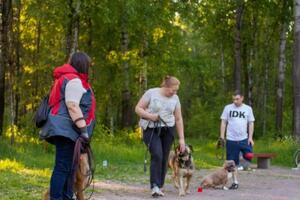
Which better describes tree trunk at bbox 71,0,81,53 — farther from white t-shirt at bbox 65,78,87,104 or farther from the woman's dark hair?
white t-shirt at bbox 65,78,87,104

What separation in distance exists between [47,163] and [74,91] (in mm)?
7442

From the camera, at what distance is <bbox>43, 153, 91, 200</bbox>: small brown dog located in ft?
22.9

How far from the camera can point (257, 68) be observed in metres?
40.3

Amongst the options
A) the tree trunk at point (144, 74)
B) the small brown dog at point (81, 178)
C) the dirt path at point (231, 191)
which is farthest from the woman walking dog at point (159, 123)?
the tree trunk at point (144, 74)

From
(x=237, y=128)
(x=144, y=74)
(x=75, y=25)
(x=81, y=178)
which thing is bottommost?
(x=81, y=178)

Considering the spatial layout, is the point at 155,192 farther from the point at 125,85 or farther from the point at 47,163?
the point at 125,85

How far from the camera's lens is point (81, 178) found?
7.07 metres

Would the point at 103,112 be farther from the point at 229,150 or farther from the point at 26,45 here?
the point at 229,150

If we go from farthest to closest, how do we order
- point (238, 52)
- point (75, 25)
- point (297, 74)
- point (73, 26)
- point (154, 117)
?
1. point (238, 52)
2. point (297, 74)
3. point (73, 26)
4. point (75, 25)
5. point (154, 117)

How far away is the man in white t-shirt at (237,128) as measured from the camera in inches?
504

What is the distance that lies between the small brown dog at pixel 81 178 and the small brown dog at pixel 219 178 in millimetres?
4255

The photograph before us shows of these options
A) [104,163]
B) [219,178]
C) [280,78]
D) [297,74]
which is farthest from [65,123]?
[280,78]

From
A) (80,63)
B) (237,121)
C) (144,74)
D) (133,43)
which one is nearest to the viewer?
(80,63)

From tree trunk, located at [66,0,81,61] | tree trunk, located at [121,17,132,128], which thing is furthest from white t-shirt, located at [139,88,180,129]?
tree trunk, located at [121,17,132,128]
